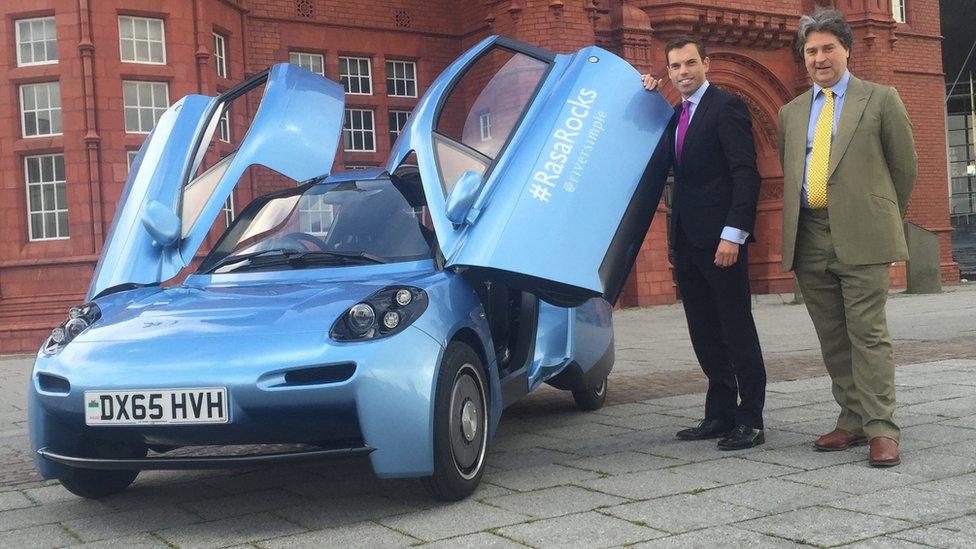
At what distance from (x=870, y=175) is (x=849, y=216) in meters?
0.21

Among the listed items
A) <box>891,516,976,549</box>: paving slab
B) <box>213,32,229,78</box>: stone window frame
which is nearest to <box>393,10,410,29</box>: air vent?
<box>213,32,229,78</box>: stone window frame

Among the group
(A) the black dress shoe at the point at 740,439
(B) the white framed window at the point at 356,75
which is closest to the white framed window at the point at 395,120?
(B) the white framed window at the point at 356,75

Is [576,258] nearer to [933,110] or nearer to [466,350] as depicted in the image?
[466,350]

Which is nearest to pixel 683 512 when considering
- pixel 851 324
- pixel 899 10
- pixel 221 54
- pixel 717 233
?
pixel 851 324

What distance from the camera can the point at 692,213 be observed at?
4984 mm

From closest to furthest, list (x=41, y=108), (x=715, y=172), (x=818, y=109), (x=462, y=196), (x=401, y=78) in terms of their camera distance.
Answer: (x=462, y=196) < (x=818, y=109) < (x=715, y=172) < (x=41, y=108) < (x=401, y=78)

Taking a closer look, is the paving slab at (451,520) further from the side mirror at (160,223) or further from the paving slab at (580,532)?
the side mirror at (160,223)

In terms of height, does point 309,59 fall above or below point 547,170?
above

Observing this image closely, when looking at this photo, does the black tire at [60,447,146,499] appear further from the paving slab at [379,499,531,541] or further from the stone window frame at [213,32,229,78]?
the stone window frame at [213,32,229,78]

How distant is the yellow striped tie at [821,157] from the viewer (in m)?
4.72

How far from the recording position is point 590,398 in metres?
6.39

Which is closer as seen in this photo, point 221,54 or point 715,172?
point 715,172

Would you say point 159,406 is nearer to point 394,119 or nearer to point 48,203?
point 48,203

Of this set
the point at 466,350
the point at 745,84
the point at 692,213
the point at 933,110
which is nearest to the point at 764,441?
the point at 692,213
